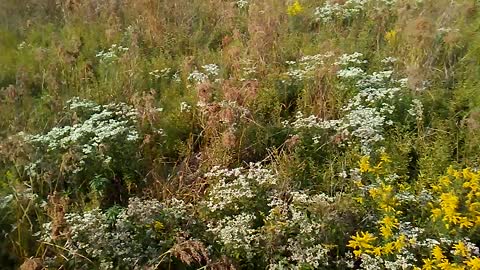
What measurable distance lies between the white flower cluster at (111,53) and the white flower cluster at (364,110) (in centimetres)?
178

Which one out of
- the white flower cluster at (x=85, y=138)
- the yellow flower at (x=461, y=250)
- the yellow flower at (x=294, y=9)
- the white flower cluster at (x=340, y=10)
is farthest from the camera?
the yellow flower at (x=294, y=9)

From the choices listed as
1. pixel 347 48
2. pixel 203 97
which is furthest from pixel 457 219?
pixel 347 48

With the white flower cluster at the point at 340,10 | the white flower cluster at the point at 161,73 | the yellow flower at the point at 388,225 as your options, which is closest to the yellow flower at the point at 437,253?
the yellow flower at the point at 388,225

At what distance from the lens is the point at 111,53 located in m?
4.79

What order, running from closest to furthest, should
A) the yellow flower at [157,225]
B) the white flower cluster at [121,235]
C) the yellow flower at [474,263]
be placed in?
1. the yellow flower at [474,263]
2. the white flower cluster at [121,235]
3. the yellow flower at [157,225]

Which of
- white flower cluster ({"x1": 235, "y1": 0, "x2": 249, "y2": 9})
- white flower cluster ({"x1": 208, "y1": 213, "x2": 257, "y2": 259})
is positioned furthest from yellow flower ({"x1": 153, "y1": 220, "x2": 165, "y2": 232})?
white flower cluster ({"x1": 235, "y1": 0, "x2": 249, "y2": 9})

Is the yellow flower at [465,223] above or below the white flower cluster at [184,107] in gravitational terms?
below

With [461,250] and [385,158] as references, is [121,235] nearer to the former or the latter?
[385,158]

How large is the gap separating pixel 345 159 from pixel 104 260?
170 cm

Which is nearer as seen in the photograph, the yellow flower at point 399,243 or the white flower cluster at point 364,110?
the yellow flower at point 399,243

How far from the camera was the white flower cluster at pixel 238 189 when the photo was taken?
316cm

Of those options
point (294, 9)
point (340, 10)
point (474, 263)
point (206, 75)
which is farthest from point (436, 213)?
point (294, 9)

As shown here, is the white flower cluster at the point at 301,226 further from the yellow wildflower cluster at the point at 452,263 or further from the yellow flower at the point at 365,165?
the yellow wildflower cluster at the point at 452,263

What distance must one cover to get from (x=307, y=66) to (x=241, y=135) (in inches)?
38.5
